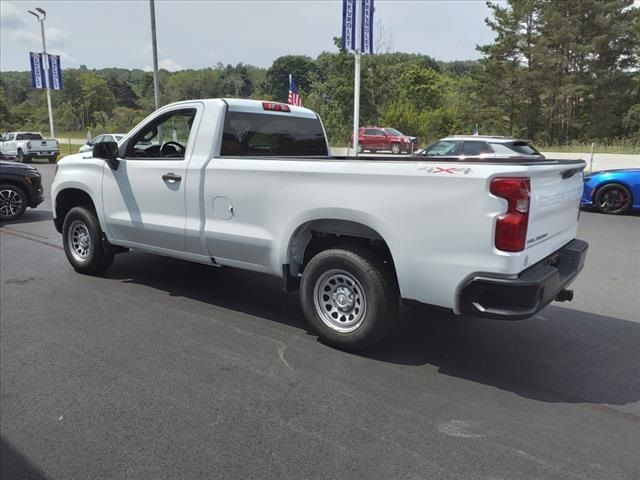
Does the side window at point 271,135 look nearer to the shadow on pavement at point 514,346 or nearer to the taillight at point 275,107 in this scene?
the taillight at point 275,107

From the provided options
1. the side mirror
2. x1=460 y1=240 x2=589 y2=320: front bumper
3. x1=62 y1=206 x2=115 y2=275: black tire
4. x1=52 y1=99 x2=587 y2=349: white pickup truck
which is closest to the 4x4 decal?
x1=52 y1=99 x2=587 y2=349: white pickup truck

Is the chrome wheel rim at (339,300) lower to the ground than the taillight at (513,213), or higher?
lower

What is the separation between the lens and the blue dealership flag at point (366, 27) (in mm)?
20266

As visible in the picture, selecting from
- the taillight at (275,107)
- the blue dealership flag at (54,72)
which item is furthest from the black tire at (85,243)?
the blue dealership flag at (54,72)

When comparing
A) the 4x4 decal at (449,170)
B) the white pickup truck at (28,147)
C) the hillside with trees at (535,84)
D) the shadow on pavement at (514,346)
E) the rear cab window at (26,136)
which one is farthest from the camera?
the hillside with trees at (535,84)

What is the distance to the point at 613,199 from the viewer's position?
11.4 m

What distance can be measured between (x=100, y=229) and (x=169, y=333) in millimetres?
2169

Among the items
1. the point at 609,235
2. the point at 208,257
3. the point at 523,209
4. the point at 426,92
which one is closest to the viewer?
the point at 523,209

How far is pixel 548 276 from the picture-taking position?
332cm

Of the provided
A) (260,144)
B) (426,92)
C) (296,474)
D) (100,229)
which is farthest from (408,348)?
(426,92)

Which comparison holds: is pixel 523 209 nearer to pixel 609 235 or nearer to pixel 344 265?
pixel 344 265

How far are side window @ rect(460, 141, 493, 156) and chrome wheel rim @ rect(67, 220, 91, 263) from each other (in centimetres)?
934

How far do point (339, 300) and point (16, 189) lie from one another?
9.05 m

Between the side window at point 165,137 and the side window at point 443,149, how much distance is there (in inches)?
346
